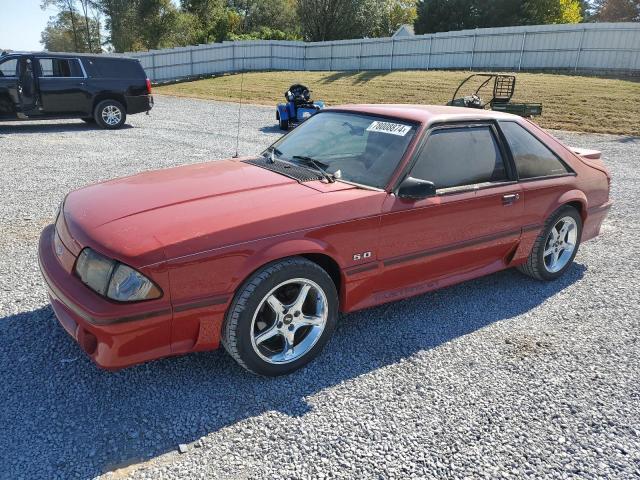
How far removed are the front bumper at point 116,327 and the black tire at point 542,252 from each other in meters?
3.10

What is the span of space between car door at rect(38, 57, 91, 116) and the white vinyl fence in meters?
11.3

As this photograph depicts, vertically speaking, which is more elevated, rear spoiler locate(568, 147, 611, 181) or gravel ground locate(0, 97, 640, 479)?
rear spoiler locate(568, 147, 611, 181)

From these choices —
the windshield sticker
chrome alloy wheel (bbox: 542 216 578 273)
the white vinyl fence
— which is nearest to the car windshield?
the windshield sticker

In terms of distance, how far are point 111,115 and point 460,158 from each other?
35.4 ft

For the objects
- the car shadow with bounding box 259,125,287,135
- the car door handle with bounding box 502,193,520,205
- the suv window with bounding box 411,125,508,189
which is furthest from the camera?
the car shadow with bounding box 259,125,287,135

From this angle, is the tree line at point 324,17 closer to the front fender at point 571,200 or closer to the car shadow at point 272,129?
the car shadow at point 272,129

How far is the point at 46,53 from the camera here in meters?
11.2

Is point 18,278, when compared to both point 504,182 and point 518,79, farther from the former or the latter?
point 518,79

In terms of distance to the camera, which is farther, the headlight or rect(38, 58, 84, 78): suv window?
rect(38, 58, 84, 78): suv window

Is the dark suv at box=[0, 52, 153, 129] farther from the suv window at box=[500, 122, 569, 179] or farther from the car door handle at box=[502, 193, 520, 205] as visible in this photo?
the car door handle at box=[502, 193, 520, 205]

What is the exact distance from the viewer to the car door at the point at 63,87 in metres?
11.1

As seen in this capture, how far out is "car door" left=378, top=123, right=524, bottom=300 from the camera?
3287 millimetres

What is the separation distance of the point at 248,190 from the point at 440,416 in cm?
174

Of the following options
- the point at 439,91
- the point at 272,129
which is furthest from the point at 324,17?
the point at 272,129
